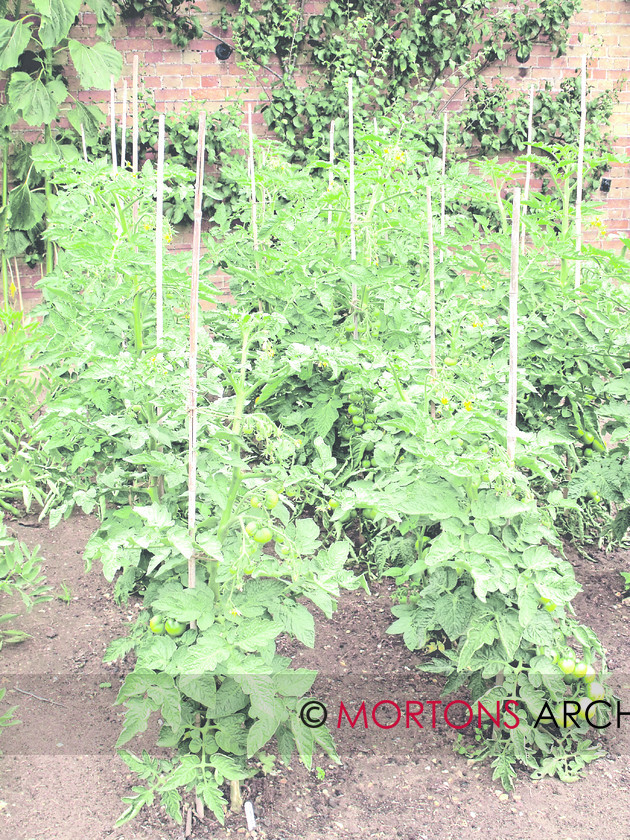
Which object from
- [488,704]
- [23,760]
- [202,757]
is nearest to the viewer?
[202,757]

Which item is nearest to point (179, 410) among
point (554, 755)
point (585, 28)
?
point (554, 755)

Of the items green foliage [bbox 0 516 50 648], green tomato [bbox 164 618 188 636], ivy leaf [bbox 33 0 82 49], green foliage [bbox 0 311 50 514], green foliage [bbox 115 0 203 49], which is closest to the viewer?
green tomato [bbox 164 618 188 636]

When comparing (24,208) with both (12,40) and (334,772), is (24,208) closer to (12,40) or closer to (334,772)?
(12,40)

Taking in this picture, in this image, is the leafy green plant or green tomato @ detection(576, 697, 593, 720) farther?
the leafy green plant

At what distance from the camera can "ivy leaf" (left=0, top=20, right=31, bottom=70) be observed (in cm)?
388

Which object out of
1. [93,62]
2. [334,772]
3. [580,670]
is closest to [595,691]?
[580,670]

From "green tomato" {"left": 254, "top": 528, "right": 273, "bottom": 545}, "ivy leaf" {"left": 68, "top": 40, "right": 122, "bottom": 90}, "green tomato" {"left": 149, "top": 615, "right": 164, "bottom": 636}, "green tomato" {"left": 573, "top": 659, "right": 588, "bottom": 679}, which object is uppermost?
"ivy leaf" {"left": 68, "top": 40, "right": 122, "bottom": 90}

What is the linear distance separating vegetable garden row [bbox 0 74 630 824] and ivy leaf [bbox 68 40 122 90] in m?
2.15

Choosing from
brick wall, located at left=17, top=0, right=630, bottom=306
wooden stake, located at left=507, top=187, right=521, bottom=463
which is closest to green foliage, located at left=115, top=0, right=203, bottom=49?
brick wall, located at left=17, top=0, right=630, bottom=306

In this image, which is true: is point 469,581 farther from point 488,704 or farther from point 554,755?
point 554,755

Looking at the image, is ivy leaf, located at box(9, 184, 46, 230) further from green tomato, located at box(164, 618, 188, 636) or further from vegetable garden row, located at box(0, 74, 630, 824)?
green tomato, located at box(164, 618, 188, 636)

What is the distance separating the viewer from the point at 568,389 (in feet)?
6.91

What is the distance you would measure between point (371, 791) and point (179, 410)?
920 mm

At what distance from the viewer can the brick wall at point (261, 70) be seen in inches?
180
